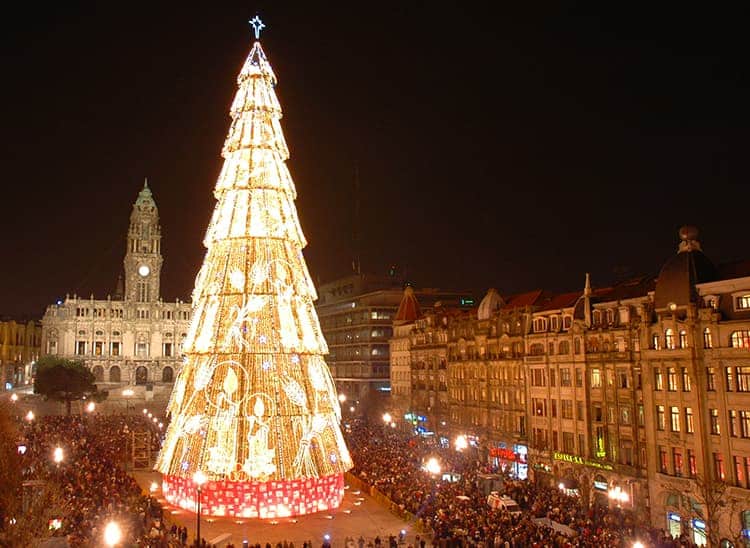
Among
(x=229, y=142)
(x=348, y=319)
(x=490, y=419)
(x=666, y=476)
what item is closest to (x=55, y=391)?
(x=348, y=319)

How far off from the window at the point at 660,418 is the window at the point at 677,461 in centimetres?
161

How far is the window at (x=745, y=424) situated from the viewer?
1383 inches

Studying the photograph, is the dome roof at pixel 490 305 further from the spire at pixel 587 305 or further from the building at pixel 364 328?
the building at pixel 364 328

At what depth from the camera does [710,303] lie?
38.3m

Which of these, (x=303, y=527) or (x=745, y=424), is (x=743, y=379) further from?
(x=303, y=527)

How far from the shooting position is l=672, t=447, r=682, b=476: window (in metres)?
38.7

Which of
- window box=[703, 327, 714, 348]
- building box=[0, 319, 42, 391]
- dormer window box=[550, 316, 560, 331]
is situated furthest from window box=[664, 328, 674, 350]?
building box=[0, 319, 42, 391]

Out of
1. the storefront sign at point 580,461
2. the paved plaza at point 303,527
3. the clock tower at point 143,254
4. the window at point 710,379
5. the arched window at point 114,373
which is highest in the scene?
the clock tower at point 143,254

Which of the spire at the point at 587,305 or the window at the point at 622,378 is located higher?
the spire at the point at 587,305

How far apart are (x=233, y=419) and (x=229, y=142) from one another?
47.4 ft

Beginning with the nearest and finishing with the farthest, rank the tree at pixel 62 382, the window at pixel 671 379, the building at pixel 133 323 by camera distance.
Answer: the window at pixel 671 379 < the tree at pixel 62 382 < the building at pixel 133 323

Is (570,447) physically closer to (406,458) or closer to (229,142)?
(406,458)

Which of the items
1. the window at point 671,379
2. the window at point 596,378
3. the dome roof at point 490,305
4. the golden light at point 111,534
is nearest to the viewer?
the golden light at point 111,534

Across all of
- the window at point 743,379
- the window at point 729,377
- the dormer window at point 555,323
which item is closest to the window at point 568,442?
the dormer window at point 555,323
